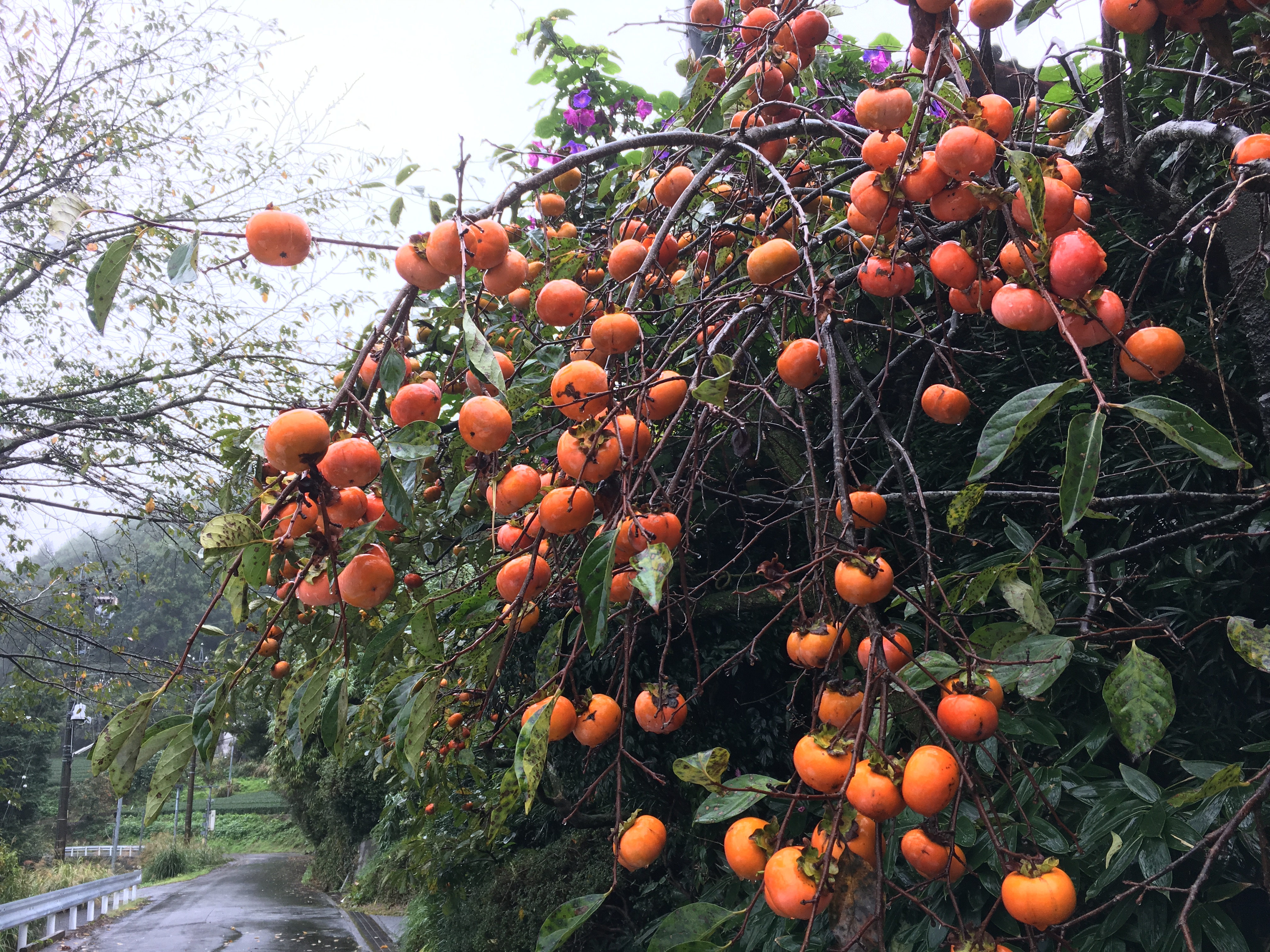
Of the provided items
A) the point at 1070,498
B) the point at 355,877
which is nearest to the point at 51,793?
the point at 355,877

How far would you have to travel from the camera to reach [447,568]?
6.11 feet

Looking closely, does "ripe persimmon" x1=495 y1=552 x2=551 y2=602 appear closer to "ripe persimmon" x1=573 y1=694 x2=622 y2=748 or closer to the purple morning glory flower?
"ripe persimmon" x1=573 y1=694 x2=622 y2=748

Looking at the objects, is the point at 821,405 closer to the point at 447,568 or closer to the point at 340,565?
the point at 447,568

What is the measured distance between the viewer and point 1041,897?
0.81m

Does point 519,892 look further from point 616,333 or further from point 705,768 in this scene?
point 616,333

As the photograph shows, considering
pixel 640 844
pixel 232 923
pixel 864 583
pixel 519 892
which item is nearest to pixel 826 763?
pixel 864 583

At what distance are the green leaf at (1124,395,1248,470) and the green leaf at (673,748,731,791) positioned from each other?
589 millimetres

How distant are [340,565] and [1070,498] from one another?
858mm

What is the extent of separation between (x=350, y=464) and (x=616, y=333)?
1.17 ft

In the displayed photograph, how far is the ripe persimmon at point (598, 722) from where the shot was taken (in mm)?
1078

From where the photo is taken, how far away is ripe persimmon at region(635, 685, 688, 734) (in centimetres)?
115

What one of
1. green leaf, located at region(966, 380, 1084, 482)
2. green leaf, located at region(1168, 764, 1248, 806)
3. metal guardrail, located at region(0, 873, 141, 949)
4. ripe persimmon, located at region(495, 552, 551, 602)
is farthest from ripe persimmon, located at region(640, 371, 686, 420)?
metal guardrail, located at region(0, 873, 141, 949)

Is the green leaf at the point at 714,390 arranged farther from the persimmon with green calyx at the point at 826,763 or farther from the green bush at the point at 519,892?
the green bush at the point at 519,892

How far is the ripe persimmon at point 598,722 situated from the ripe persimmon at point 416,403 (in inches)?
18.8
